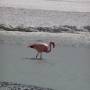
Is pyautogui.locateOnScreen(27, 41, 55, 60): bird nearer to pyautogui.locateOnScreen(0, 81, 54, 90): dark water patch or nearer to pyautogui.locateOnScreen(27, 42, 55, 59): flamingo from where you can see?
pyautogui.locateOnScreen(27, 42, 55, 59): flamingo

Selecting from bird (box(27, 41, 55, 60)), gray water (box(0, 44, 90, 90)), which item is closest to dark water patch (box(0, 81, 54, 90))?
gray water (box(0, 44, 90, 90))

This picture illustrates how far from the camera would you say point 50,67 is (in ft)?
4.13

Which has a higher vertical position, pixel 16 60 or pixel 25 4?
pixel 25 4

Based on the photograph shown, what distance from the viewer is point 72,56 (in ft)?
4.11

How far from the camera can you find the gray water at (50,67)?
1.25 meters

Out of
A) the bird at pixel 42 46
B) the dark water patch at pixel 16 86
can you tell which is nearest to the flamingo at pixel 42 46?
the bird at pixel 42 46

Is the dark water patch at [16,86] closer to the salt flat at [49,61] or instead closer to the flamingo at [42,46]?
the salt flat at [49,61]

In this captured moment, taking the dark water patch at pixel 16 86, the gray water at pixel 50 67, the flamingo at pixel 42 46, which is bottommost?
the dark water patch at pixel 16 86

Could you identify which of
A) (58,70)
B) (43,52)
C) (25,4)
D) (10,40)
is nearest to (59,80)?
(58,70)

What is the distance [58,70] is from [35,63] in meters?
0.12

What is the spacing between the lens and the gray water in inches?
49.3

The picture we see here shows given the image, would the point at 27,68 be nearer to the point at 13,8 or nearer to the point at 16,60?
the point at 16,60

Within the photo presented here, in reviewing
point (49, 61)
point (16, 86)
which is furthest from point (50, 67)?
Result: point (16, 86)

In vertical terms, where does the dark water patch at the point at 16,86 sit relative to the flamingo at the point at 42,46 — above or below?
below
